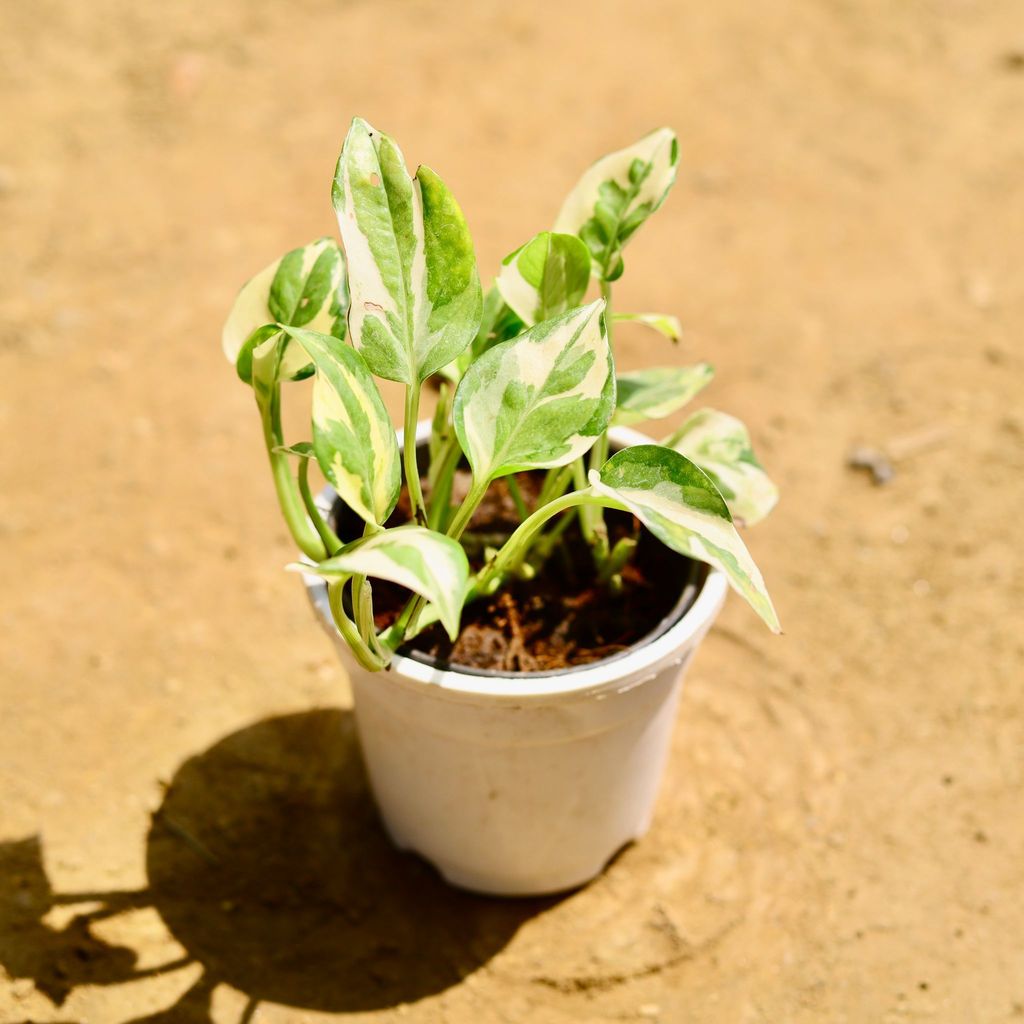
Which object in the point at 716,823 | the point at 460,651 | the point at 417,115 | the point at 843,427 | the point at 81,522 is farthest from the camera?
the point at 417,115

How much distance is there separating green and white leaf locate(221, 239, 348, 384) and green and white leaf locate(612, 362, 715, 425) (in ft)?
0.89

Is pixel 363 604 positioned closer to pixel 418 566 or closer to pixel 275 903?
pixel 418 566

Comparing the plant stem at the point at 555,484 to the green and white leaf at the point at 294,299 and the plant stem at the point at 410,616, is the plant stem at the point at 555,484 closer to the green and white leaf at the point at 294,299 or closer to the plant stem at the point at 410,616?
the plant stem at the point at 410,616

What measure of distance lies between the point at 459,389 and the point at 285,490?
0.22 m

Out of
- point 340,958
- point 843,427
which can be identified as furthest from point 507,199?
point 340,958

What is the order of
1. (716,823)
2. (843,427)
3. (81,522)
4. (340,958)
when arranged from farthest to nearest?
(843,427) → (81,522) → (716,823) → (340,958)

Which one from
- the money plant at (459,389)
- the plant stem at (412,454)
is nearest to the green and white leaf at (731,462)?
the money plant at (459,389)

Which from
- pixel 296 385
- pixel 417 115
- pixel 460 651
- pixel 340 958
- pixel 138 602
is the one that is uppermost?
pixel 417 115

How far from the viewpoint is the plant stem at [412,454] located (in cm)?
97

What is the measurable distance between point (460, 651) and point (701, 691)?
0.51 meters

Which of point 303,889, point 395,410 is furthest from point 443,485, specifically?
point 395,410

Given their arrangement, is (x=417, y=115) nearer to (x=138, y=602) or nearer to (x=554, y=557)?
(x=138, y=602)

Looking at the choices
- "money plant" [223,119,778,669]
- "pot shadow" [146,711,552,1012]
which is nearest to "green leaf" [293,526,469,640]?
"money plant" [223,119,778,669]

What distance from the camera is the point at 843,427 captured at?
1.81 m
